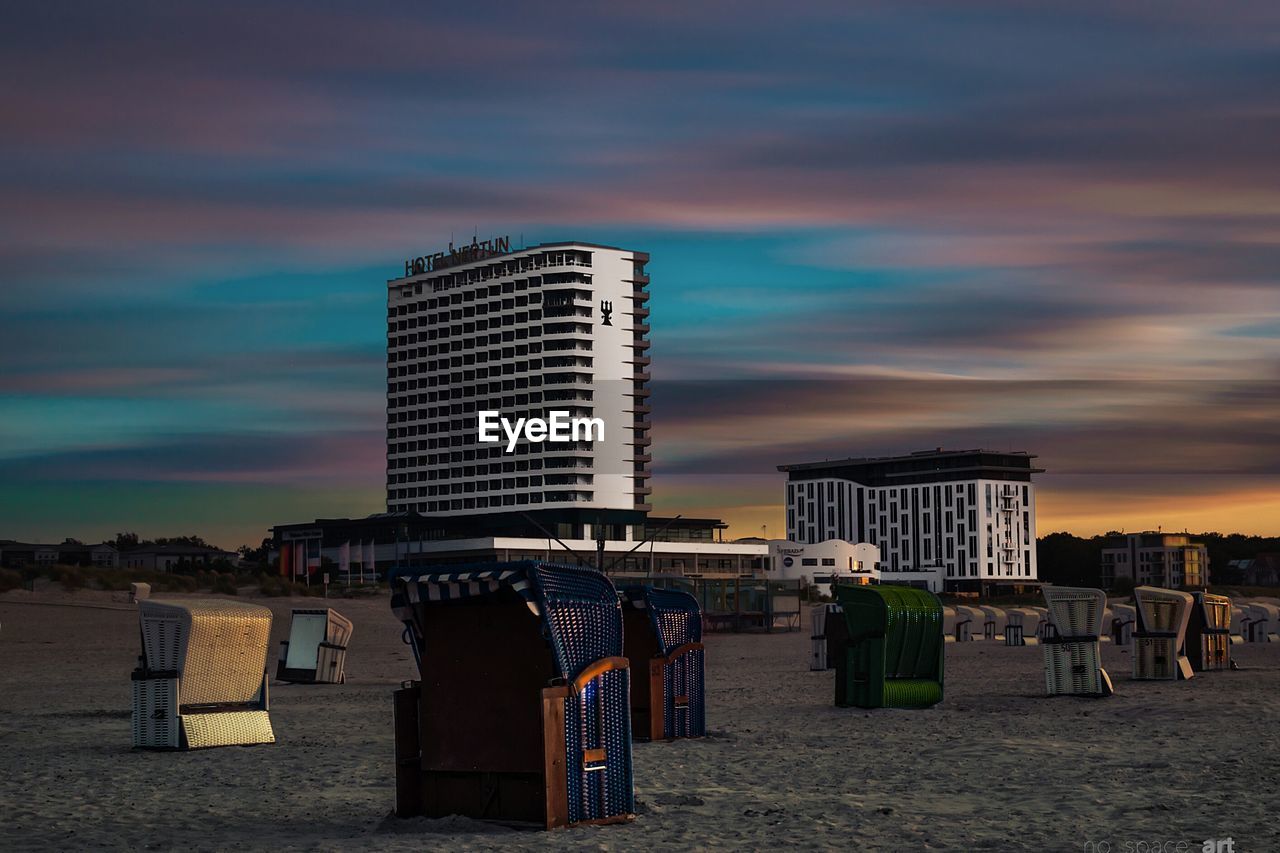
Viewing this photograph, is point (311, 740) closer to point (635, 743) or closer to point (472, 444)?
point (635, 743)

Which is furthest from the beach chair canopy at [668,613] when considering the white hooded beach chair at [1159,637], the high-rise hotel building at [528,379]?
the high-rise hotel building at [528,379]

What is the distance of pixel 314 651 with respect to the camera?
26.2 m

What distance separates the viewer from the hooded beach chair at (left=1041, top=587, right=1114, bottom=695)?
811 inches

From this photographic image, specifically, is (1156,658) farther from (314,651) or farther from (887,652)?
(314,651)

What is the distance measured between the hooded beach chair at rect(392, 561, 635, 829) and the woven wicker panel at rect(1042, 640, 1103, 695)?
11923 mm

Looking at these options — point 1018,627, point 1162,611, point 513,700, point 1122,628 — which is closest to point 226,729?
point 513,700

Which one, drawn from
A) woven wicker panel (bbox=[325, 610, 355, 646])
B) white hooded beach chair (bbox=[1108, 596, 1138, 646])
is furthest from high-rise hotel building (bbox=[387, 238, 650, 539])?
woven wicker panel (bbox=[325, 610, 355, 646])

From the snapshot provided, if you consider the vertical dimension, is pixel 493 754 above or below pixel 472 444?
below

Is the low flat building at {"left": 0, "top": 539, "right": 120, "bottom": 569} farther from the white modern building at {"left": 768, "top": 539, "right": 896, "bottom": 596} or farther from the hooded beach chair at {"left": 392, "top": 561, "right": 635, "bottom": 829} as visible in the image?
the hooded beach chair at {"left": 392, "top": 561, "right": 635, "bottom": 829}

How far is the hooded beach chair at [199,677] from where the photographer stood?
14.7 meters

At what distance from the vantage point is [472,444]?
186m

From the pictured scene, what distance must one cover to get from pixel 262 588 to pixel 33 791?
186 ft

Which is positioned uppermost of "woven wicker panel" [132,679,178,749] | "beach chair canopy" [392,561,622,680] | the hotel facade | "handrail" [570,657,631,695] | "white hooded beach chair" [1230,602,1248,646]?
the hotel facade

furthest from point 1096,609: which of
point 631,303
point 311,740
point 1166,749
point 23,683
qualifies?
point 631,303
